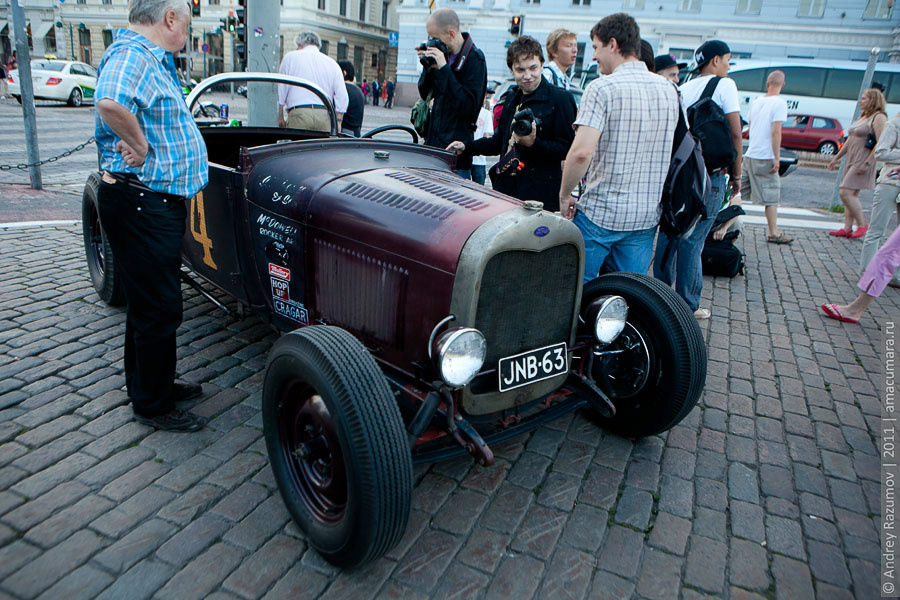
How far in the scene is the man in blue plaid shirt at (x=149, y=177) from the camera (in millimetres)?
2434

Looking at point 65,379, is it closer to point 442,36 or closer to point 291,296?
point 291,296

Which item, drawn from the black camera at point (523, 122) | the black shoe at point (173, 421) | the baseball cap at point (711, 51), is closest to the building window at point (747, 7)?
the baseball cap at point (711, 51)

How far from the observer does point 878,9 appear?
29.6 meters

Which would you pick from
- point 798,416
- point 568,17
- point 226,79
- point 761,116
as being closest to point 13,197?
point 226,79

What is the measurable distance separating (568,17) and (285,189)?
34.2 m

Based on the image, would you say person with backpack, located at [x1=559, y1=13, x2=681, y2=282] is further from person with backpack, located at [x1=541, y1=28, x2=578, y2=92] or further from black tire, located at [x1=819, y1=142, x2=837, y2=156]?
black tire, located at [x1=819, y1=142, x2=837, y2=156]

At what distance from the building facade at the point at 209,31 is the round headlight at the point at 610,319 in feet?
138

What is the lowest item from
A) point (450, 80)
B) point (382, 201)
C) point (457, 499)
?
point (457, 499)

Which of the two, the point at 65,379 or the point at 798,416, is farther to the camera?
the point at 798,416

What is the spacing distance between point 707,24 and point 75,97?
96.5ft

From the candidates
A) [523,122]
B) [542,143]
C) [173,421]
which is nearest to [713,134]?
[542,143]

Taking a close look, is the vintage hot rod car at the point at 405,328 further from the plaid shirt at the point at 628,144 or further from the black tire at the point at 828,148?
the black tire at the point at 828,148

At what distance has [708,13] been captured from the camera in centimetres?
3169

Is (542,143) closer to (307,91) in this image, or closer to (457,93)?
(457,93)
